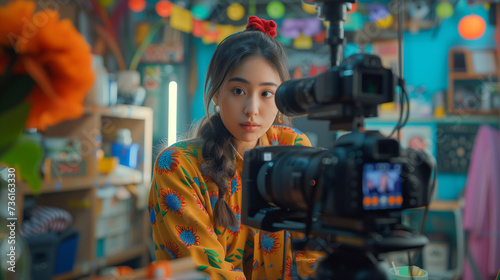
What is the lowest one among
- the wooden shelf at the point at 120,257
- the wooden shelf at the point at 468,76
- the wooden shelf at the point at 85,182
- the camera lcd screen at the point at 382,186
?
the wooden shelf at the point at 120,257

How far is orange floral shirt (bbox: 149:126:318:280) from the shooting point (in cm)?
85

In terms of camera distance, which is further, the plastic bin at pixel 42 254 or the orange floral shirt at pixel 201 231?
the plastic bin at pixel 42 254

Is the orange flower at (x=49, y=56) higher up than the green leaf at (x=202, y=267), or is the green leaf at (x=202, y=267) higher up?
the orange flower at (x=49, y=56)

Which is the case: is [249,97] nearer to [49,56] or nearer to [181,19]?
[49,56]

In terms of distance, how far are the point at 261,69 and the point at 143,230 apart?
2112mm

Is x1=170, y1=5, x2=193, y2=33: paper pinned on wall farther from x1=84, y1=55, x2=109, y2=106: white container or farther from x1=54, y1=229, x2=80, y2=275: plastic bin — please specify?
x1=54, y1=229, x2=80, y2=275: plastic bin

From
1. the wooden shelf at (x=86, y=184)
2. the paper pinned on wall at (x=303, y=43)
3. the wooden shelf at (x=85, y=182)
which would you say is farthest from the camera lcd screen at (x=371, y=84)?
the paper pinned on wall at (x=303, y=43)

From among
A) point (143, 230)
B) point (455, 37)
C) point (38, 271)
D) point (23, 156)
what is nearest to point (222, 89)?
point (23, 156)

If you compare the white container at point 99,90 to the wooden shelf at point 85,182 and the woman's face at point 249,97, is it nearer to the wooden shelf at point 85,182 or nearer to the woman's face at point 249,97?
the wooden shelf at point 85,182

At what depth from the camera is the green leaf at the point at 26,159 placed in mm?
390

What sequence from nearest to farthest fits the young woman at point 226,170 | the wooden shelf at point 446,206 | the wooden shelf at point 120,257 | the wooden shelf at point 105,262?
the young woman at point 226,170, the wooden shelf at point 105,262, the wooden shelf at point 120,257, the wooden shelf at point 446,206

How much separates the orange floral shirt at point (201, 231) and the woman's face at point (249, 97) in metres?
0.13

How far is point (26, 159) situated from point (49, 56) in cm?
11

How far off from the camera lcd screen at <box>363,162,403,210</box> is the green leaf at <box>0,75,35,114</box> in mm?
376
